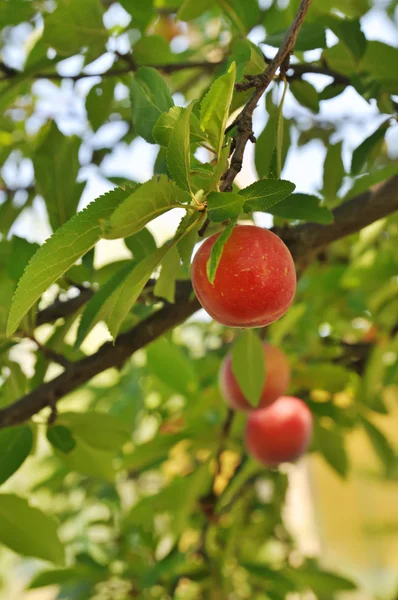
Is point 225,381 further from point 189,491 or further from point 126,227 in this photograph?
point 126,227

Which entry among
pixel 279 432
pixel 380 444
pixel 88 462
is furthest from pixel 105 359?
pixel 380 444

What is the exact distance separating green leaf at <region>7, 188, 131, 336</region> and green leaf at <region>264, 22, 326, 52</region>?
312 mm

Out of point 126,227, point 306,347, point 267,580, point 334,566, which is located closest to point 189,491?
point 267,580

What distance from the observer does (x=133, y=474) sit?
1465 mm

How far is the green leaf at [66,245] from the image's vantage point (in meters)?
0.33

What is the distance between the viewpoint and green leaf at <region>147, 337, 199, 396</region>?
3.14 ft

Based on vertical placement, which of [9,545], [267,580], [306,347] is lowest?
[267,580]

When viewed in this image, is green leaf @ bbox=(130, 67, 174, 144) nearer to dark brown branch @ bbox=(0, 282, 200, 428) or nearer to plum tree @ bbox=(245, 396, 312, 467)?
dark brown branch @ bbox=(0, 282, 200, 428)

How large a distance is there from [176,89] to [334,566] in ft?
5.38

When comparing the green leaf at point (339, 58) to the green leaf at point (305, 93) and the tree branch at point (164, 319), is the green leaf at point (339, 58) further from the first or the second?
the tree branch at point (164, 319)

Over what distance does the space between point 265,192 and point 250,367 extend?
0.32 m

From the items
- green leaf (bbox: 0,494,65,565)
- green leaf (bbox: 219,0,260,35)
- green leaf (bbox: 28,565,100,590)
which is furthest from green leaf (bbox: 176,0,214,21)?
green leaf (bbox: 28,565,100,590)

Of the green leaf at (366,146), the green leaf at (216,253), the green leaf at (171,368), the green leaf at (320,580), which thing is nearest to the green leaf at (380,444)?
the green leaf at (320,580)

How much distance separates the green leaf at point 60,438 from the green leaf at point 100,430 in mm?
40
